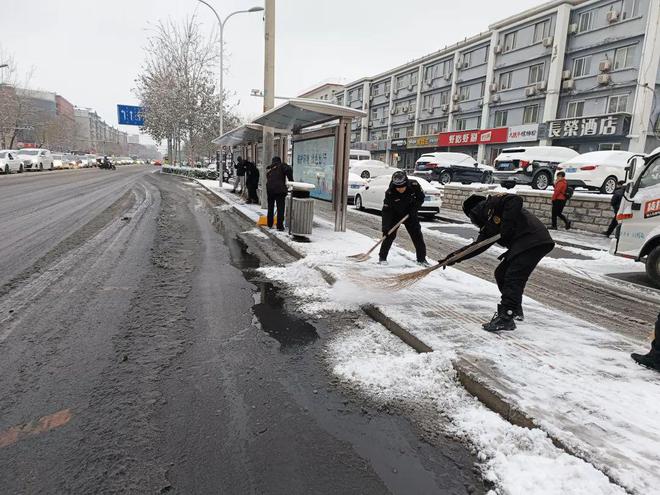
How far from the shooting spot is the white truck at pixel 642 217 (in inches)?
266

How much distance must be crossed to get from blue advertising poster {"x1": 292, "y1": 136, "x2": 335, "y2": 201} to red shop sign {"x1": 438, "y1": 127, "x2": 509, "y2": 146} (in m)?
26.8

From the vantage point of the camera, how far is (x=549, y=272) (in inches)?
299

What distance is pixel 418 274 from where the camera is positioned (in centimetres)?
507

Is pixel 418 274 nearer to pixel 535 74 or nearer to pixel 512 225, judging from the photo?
pixel 512 225

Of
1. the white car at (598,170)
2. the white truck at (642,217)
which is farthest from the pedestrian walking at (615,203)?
the white car at (598,170)

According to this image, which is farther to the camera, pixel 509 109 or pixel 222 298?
pixel 509 109

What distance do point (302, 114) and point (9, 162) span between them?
101 feet

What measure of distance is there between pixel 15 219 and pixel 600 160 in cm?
1770

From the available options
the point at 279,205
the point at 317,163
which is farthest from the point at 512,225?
the point at 317,163

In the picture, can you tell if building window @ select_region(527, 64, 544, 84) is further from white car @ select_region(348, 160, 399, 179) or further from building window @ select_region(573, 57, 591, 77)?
white car @ select_region(348, 160, 399, 179)

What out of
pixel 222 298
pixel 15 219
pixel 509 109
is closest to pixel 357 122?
pixel 509 109

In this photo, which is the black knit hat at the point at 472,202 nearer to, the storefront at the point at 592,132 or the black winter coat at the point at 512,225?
the black winter coat at the point at 512,225

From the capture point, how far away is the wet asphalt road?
230 cm

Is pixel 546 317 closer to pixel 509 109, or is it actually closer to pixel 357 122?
pixel 509 109
